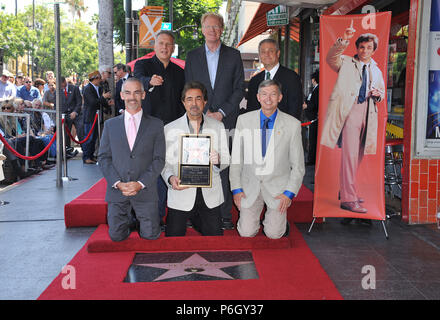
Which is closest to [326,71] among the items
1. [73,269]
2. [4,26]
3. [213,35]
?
[213,35]

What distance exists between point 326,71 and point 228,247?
1.95 meters

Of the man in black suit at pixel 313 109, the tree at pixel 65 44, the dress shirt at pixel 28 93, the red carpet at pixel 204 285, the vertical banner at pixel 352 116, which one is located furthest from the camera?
the tree at pixel 65 44

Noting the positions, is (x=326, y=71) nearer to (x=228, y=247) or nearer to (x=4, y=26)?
(x=228, y=247)

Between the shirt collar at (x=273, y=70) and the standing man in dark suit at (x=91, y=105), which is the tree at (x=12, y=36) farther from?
the shirt collar at (x=273, y=70)

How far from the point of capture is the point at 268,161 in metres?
4.21

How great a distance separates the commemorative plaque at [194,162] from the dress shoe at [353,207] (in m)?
1.54

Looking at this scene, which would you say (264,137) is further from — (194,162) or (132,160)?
(132,160)

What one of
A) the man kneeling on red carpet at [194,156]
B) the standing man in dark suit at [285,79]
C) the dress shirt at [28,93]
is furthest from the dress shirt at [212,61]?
the dress shirt at [28,93]

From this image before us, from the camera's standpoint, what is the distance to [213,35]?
4531 mm

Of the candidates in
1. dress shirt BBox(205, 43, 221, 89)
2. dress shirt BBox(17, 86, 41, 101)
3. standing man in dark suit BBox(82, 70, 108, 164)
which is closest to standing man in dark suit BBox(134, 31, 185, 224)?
dress shirt BBox(205, 43, 221, 89)

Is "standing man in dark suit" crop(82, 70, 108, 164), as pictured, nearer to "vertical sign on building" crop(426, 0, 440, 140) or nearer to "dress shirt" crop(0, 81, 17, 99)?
"dress shirt" crop(0, 81, 17, 99)

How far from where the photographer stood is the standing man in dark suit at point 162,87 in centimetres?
462

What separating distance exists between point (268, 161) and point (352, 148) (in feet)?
3.33

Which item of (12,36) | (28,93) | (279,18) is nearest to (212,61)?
(279,18)
